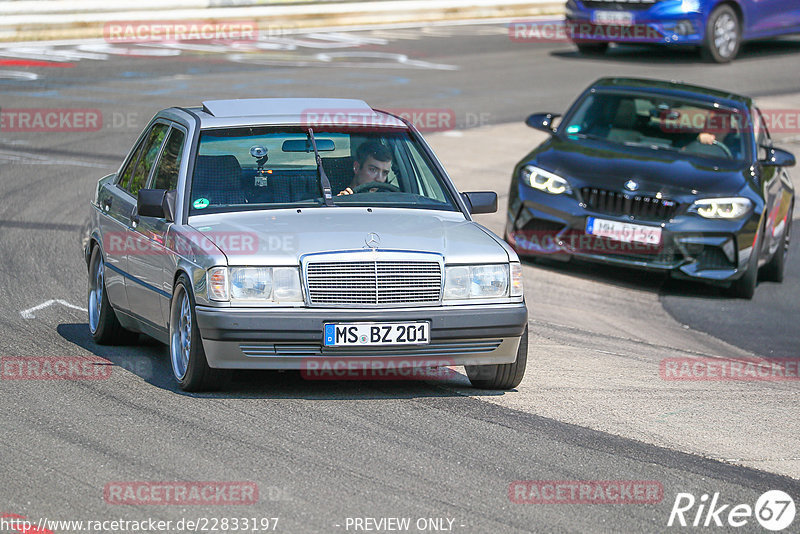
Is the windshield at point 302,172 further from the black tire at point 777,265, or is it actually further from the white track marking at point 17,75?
the white track marking at point 17,75

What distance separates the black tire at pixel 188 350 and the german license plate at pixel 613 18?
17748 mm

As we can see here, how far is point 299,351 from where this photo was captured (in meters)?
7.09

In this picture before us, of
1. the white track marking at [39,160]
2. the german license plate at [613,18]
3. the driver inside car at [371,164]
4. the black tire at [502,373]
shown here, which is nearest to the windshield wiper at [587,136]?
the driver inside car at [371,164]

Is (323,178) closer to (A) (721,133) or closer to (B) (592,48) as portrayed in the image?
(A) (721,133)

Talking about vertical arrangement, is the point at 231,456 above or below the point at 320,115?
below

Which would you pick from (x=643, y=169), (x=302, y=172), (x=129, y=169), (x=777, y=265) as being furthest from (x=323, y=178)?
(x=777, y=265)

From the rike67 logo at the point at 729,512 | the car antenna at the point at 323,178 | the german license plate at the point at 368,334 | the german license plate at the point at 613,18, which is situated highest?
the car antenna at the point at 323,178

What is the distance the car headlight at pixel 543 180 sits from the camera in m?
12.2

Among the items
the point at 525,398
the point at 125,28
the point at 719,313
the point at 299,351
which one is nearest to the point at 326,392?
the point at 299,351

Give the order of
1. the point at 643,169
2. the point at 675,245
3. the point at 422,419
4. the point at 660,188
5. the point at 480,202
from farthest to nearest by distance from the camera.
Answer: the point at 643,169 → the point at 660,188 → the point at 675,245 → the point at 480,202 → the point at 422,419

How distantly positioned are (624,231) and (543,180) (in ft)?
3.25

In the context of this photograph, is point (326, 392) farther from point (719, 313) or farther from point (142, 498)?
point (719, 313)

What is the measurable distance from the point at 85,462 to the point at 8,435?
0.61 m

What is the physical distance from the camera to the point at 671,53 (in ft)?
88.5
